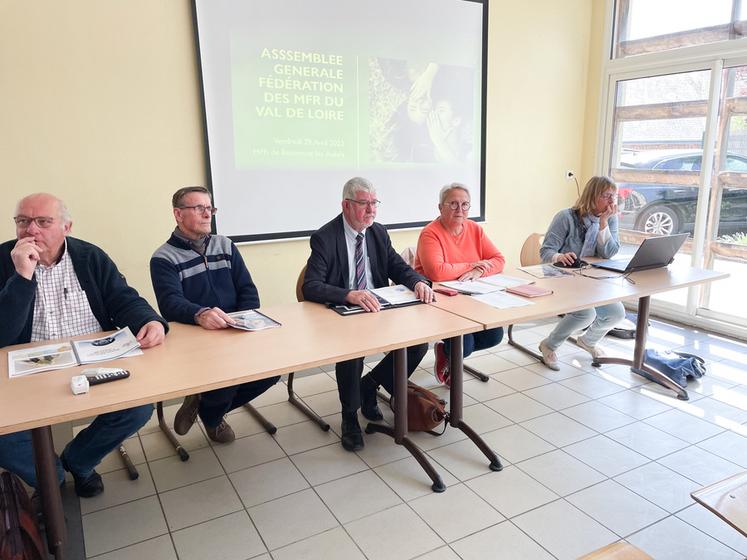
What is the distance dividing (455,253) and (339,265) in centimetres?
75

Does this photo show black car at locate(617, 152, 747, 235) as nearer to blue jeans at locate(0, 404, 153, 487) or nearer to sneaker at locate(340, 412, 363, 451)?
sneaker at locate(340, 412, 363, 451)

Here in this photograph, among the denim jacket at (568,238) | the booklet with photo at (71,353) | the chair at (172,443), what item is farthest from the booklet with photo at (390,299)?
the denim jacket at (568,238)

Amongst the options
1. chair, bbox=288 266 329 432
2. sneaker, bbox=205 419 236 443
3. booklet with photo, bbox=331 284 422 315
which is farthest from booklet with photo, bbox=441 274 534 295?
sneaker, bbox=205 419 236 443

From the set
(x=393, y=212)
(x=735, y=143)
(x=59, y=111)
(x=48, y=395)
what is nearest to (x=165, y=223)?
(x=59, y=111)

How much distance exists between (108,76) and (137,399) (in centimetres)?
233

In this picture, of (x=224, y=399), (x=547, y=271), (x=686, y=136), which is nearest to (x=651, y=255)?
(x=547, y=271)

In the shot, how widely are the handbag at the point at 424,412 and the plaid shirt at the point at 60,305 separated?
4.85 ft

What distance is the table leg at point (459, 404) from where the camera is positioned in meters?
2.44

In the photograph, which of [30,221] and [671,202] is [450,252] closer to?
[30,221]

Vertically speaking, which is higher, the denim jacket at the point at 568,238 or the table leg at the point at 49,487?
the denim jacket at the point at 568,238

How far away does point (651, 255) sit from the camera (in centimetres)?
310

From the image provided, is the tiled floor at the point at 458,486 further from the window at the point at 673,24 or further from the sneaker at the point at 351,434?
the window at the point at 673,24

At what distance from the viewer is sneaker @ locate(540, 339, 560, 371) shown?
3.60 metres

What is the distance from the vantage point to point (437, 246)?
3.02 meters
